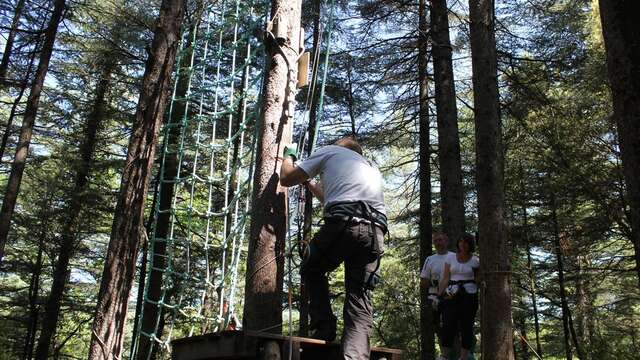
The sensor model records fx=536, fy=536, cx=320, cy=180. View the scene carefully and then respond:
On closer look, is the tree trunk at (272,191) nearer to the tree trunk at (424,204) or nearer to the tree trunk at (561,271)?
the tree trunk at (424,204)

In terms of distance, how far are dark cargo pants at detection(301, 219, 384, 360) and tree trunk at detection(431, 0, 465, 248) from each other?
4.66m

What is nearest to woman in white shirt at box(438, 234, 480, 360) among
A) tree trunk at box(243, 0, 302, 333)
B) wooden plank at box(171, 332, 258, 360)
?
tree trunk at box(243, 0, 302, 333)

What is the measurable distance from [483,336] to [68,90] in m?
12.7

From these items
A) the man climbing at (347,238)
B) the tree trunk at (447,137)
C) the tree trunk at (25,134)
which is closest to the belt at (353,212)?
the man climbing at (347,238)

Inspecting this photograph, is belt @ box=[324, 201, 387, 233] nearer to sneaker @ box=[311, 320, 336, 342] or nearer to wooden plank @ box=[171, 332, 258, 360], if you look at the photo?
sneaker @ box=[311, 320, 336, 342]

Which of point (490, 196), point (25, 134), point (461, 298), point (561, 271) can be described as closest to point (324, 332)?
point (461, 298)

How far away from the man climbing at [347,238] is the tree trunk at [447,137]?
4645 mm

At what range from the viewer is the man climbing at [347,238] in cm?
313

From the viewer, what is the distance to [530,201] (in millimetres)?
14969

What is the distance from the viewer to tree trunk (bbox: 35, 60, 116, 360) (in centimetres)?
1248

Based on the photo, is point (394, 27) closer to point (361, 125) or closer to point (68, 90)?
point (361, 125)

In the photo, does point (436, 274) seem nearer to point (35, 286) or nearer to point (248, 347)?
point (248, 347)

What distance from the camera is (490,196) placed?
5.32 m

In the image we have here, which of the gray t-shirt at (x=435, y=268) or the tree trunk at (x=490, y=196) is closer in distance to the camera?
the tree trunk at (x=490, y=196)
